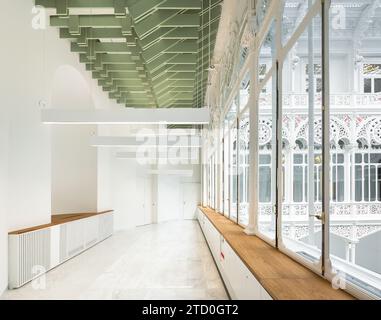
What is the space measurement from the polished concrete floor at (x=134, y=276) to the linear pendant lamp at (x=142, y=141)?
8.25 feet

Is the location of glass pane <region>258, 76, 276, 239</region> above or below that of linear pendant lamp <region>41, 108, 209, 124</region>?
below

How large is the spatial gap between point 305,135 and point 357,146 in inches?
63.4

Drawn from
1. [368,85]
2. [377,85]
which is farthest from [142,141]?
[377,85]

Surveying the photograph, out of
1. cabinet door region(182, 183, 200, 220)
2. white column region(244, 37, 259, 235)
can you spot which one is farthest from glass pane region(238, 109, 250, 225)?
cabinet door region(182, 183, 200, 220)

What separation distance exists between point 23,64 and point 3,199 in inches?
85.4

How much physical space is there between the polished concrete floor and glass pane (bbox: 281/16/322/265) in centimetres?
161

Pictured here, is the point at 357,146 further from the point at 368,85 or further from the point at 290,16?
the point at 290,16

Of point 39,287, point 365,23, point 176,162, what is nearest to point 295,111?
point 365,23

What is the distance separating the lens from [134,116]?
626cm

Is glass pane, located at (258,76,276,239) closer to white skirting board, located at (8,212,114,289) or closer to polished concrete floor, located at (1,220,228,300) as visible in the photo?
polished concrete floor, located at (1,220,228,300)

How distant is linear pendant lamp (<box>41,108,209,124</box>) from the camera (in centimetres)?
618

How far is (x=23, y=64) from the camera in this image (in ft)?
20.6

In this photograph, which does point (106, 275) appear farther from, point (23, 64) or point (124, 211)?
point (124, 211)

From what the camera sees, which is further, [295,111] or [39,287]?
[39,287]
